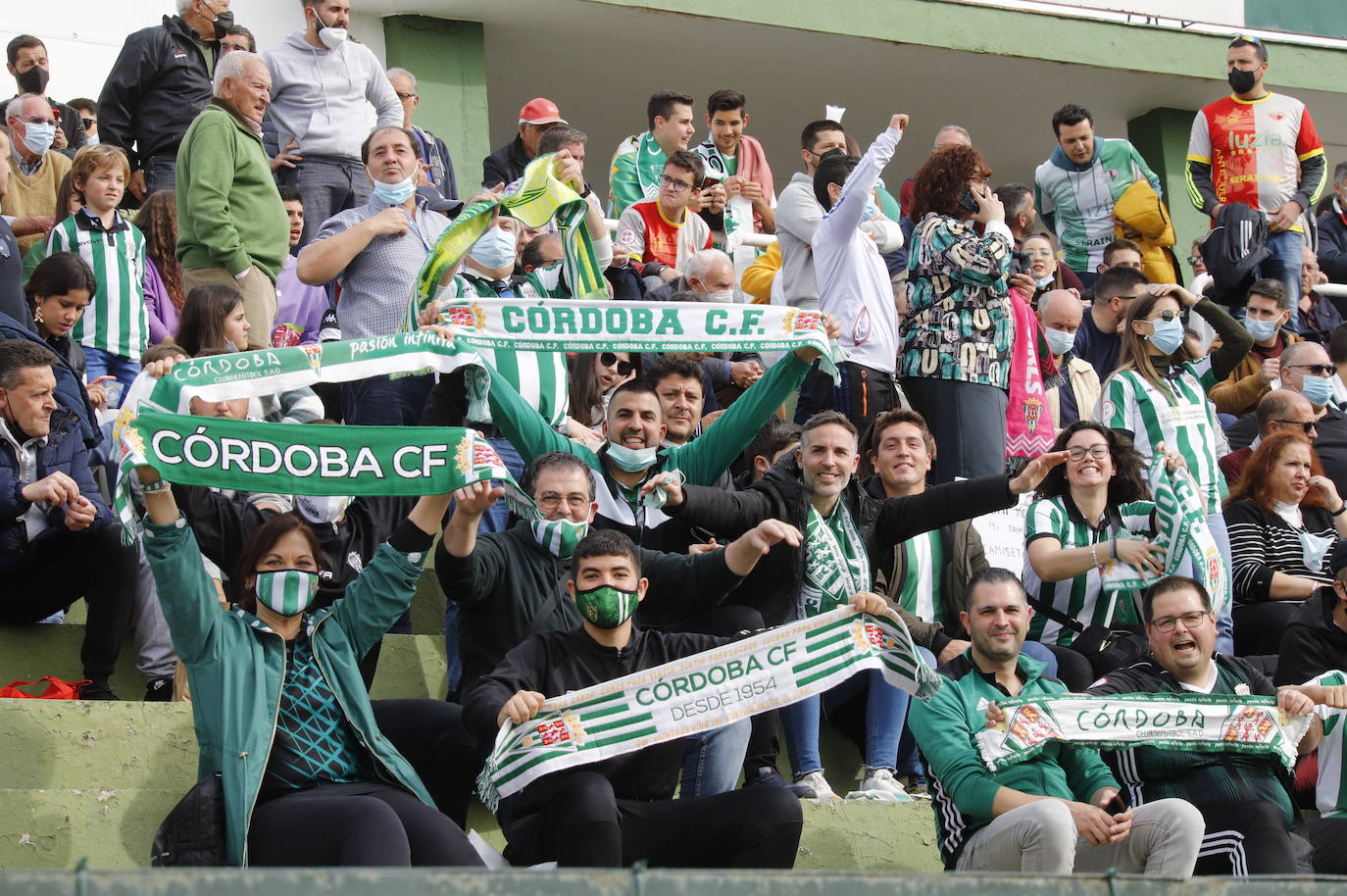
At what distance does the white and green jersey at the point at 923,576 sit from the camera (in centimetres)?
793

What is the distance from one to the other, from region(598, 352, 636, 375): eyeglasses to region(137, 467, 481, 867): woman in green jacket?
2.91 metres

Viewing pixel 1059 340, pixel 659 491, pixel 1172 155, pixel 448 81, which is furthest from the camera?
pixel 1172 155

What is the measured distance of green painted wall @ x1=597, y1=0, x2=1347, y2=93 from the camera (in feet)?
50.0

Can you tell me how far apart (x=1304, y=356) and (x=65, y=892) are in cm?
848

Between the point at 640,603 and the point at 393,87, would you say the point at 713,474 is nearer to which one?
the point at 640,603

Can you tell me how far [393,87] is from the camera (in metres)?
12.4

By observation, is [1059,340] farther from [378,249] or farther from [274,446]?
[274,446]

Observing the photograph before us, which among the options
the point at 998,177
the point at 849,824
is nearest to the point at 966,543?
the point at 849,824

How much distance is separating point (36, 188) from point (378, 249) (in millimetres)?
3126

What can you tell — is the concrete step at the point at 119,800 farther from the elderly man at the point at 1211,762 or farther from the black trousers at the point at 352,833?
the elderly man at the point at 1211,762

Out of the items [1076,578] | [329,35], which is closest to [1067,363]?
[1076,578]

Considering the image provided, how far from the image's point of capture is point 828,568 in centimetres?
762

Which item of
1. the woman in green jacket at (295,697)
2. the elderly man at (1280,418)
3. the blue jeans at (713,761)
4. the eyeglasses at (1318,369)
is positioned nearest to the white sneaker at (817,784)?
the blue jeans at (713,761)

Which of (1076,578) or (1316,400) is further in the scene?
(1316,400)
